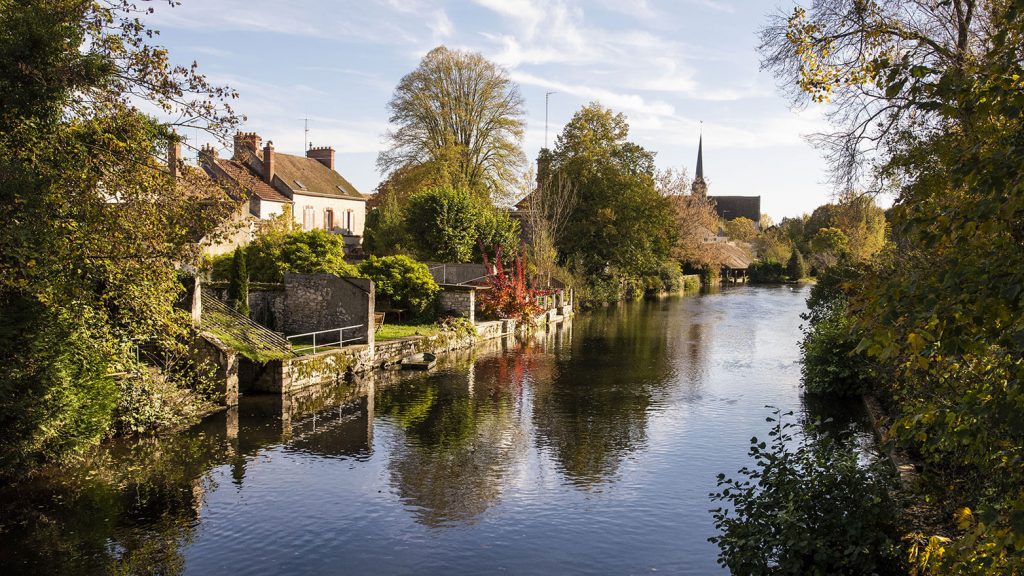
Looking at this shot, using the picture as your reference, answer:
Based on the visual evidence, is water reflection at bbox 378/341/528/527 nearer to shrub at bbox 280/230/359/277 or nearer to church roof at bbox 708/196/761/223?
shrub at bbox 280/230/359/277

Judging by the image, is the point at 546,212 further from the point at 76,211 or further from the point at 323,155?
the point at 76,211

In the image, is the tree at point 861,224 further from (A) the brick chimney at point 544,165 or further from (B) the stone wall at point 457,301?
(A) the brick chimney at point 544,165

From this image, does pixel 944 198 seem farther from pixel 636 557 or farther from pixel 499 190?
pixel 499 190

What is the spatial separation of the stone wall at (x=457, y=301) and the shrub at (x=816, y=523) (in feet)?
69.4

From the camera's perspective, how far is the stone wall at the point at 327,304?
22.5 metres

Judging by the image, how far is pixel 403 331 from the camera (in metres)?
26.1

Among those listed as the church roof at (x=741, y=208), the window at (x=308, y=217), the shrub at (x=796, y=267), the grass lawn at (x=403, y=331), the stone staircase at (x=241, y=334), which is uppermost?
the church roof at (x=741, y=208)

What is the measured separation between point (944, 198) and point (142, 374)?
12.9 metres

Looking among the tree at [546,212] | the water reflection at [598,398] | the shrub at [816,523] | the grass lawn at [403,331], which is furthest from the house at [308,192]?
the shrub at [816,523]

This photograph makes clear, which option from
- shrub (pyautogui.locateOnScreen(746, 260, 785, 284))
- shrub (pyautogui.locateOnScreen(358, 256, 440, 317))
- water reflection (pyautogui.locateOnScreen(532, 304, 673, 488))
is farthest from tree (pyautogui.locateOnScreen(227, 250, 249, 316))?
shrub (pyautogui.locateOnScreen(746, 260, 785, 284))

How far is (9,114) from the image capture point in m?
Result: 11.0

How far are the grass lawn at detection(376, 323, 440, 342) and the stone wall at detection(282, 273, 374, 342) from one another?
1.40m

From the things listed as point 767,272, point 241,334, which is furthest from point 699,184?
point 241,334

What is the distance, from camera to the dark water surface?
376 inches
